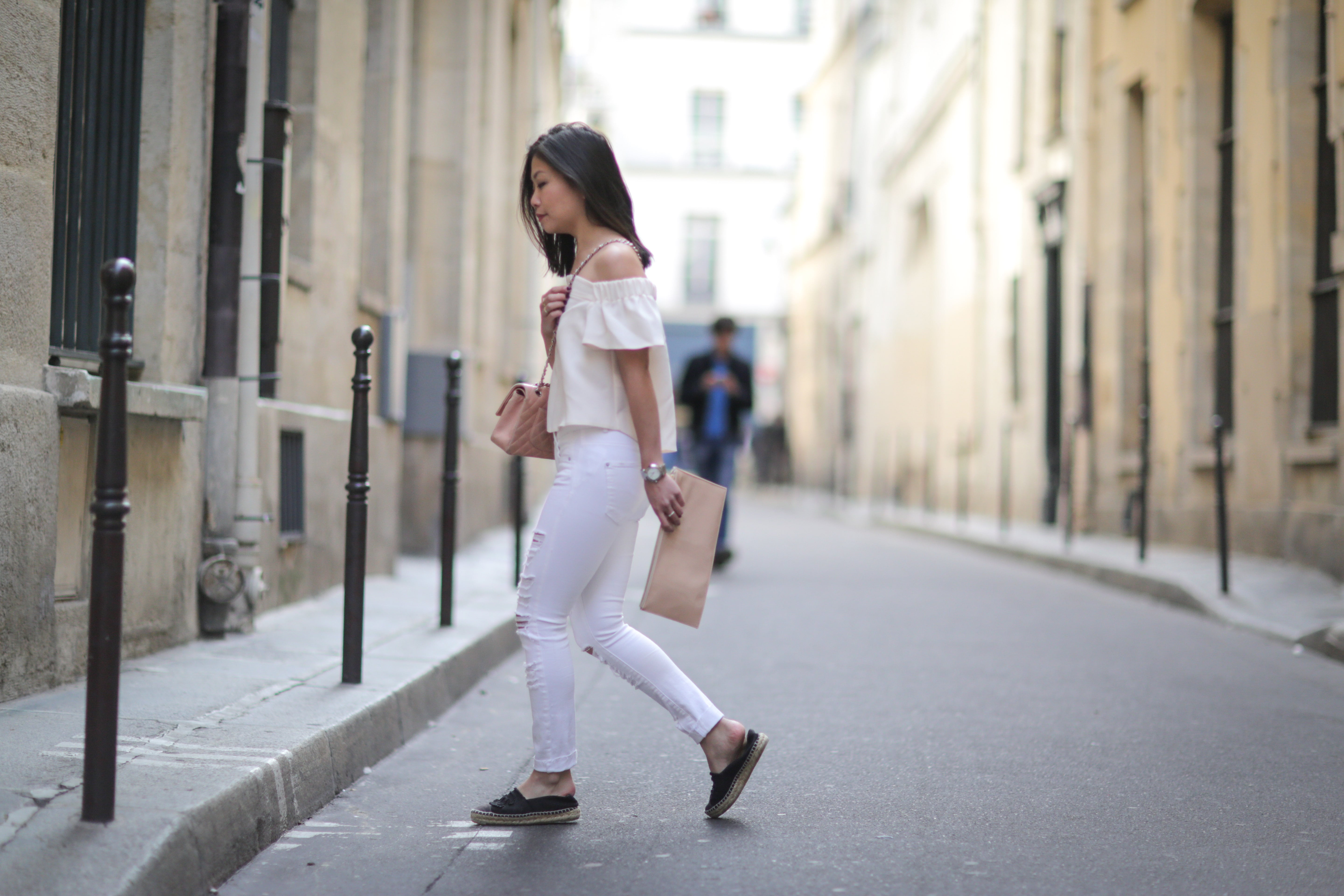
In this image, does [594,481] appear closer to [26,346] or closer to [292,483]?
[26,346]

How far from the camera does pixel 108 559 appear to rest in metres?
3.12

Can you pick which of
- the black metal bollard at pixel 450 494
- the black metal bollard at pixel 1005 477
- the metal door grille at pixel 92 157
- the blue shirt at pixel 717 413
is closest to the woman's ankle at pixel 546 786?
the metal door grille at pixel 92 157

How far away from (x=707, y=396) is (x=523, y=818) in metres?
8.13

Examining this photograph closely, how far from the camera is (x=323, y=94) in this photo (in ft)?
26.5

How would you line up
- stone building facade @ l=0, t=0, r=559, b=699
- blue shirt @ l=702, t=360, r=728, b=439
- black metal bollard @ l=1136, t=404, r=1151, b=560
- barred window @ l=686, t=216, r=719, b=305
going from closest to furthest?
stone building facade @ l=0, t=0, r=559, b=699 < black metal bollard @ l=1136, t=404, r=1151, b=560 < blue shirt @ l=702, t=360, r=728, b=439 < barred window @ l=686, t=216, r=719, b=305

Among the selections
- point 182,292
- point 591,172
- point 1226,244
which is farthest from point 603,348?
point 1226,244

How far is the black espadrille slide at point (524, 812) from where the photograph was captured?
394cm

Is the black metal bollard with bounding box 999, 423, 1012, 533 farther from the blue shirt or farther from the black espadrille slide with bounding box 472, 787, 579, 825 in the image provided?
the black espadrille slide with bounding box 472, 787, 579, 825

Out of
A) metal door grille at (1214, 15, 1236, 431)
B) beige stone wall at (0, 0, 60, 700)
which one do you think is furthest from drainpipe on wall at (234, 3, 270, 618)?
metal door grille at (1214, 15, 1236, 431)

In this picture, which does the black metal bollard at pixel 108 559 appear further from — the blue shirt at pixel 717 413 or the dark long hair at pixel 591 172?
the blue shirt at pixel 717 413

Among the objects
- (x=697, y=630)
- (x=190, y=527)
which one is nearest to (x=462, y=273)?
(x=697, y=630)

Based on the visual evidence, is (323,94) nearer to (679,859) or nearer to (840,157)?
(679,859)

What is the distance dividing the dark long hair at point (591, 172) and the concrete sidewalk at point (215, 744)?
1541 mm

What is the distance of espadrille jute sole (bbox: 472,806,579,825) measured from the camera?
3.94m
